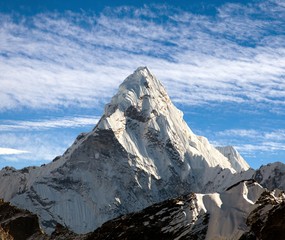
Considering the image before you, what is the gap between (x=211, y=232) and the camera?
93625mm

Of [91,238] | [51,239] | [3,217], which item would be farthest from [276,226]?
[3,217]

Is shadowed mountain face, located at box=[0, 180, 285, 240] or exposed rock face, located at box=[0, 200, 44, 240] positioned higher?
shadowed mountain face, located at box=[0, 180, 285, 240]

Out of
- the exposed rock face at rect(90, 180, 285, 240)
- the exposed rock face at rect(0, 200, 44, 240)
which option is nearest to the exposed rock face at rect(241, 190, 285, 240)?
the exposed rock face at rect(90, 180, 285, 240)

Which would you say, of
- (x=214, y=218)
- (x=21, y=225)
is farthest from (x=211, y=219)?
(x=21, y=225)

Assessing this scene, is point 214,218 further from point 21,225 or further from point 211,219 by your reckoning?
point 21,225

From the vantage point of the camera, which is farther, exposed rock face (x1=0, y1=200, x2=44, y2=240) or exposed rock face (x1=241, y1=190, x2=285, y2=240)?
exposed rock face (x1=0, y1=200, x2=44, y2=240)

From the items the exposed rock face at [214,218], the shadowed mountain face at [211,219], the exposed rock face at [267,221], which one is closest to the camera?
the exposed rock face at [267,221]

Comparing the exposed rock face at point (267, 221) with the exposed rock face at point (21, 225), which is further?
the exposed rock face at point (21, 225)

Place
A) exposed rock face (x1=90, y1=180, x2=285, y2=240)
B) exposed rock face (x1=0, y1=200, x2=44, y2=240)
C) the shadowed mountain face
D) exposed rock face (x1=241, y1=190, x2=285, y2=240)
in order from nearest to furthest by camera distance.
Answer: exposed rock face (x1=241, y1=190, x2=285, y2=240) → exposed rock face (x1=90, y1=180, x2=285, y2=240) → the shadowed mountain face → exposed rock face (x1=0, y1=200, x2=44, y2=240)

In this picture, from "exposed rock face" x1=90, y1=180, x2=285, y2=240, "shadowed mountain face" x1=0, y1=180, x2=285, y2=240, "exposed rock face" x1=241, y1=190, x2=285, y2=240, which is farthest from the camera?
"shadowed mountain face" x1=0, y1=180, x2=285, y2=240

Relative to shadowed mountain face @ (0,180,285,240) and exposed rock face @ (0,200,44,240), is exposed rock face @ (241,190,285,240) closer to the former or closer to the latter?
shadowed mountain face @ (0,180,285,240)

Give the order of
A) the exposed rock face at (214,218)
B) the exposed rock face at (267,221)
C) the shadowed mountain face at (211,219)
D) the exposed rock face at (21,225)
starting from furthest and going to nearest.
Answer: the exposed rock face at (21,225) < the shadowed mountain face at (211,219) < the exposed rock face at (214,218) < the exposed rock face at (267,221)

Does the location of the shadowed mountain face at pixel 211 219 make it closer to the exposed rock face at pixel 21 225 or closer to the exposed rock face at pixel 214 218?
the exposed rock face at pixel 214 218

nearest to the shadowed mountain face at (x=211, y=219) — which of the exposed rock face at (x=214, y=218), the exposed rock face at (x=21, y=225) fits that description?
the exposed rock face at (x=214, y=218)
